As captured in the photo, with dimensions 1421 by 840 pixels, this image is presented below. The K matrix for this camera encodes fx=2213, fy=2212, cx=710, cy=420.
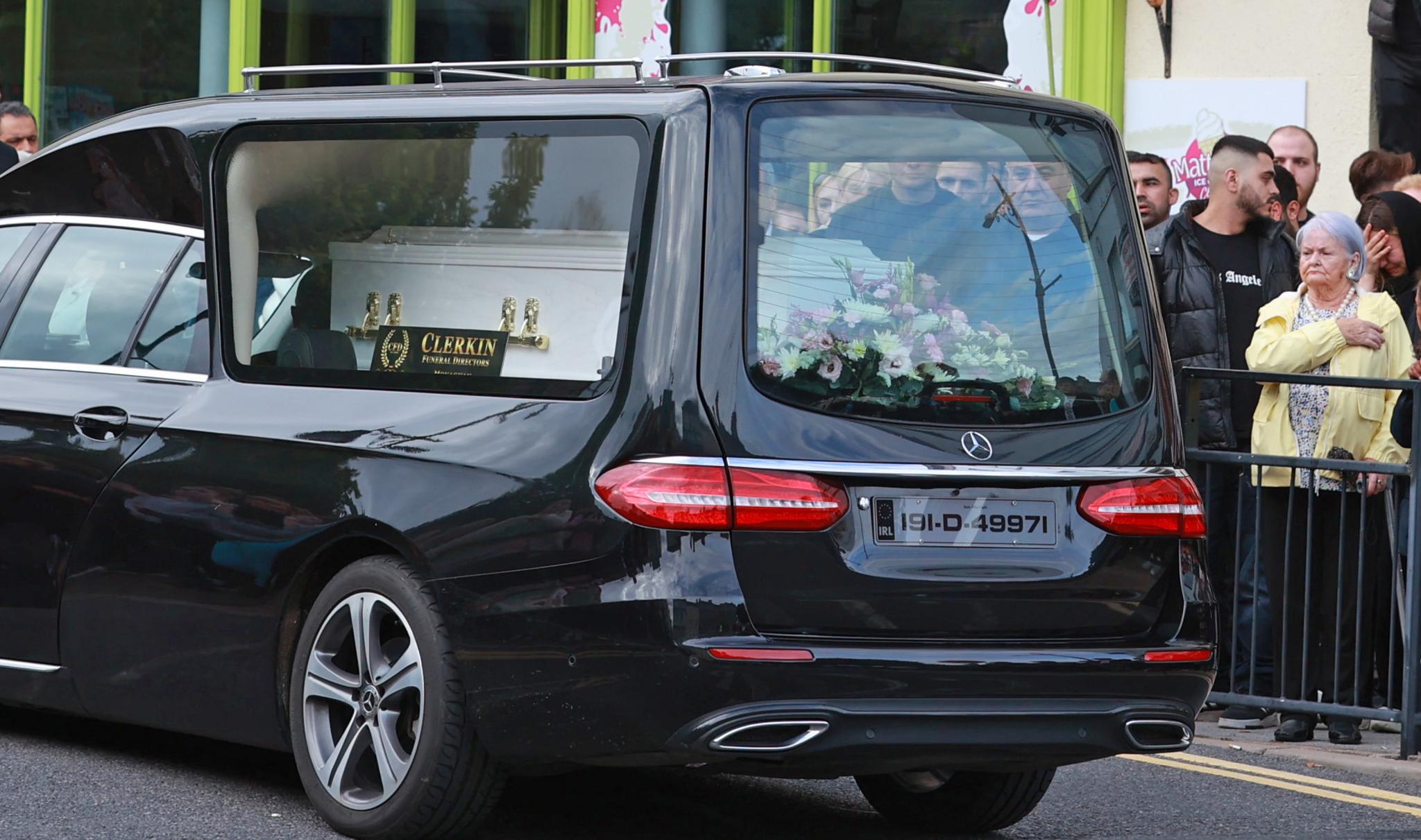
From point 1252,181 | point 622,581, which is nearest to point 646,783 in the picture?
point 622,581

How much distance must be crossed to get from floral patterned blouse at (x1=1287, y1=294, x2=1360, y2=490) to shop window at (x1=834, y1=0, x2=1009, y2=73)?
17.6ft

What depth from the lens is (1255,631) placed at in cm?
825

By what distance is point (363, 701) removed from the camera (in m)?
5.42

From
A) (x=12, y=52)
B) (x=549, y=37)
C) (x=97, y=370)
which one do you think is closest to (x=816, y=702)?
(x=97, y=370)

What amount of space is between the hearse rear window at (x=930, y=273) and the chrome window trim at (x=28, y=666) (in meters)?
2.54

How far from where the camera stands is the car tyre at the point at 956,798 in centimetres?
595

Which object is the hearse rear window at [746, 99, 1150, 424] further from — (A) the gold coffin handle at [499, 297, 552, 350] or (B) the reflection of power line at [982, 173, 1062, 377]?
(A) the gold coffin handle at [499, 297, 552, 350]

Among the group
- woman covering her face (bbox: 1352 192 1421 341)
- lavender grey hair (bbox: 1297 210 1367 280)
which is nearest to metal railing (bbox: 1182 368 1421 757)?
lavender grey hair (bbox: 1297 210 1367 280)

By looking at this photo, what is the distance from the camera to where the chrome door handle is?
6105 mm

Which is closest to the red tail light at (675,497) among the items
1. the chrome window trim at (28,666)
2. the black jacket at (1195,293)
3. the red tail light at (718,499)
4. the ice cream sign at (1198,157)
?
the red tail light at (718,499)

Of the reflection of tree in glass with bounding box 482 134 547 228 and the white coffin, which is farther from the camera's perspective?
the reflection of tree in glass with bounding box 482 134 547 228

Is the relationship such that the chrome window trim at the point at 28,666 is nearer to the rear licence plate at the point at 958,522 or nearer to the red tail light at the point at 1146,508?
the rear licence plate at the point at 958,522

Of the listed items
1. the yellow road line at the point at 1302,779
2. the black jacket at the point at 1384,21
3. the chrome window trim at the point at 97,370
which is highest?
the black jacket at the point at 1384,21

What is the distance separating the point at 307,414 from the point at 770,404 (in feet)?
4.36
